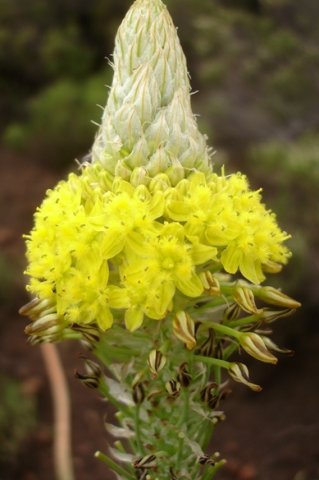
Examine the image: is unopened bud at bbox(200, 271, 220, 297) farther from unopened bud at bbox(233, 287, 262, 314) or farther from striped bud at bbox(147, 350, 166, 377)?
striped bud at bbox(147, 350, 166, 377)

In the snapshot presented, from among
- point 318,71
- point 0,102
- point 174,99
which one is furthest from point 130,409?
point 0,102

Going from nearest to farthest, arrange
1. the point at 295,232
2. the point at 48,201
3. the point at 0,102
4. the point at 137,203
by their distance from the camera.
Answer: the point at 137,203 → the point at 48,201 → the point at 295,232 → the point at 0,102

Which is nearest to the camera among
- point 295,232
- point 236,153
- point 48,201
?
point 48,201

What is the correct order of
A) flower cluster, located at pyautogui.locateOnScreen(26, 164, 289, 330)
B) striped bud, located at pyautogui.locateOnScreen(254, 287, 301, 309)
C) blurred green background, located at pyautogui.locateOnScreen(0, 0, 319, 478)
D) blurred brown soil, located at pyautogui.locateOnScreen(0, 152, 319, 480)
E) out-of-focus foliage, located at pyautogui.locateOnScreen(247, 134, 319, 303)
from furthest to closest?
1. blurred green background, located at pyautogui.locateOnScreen(0, 0, 319, 478)
2. out-of-focus foliage, located at pyautogui.locateOnScreen(247, 134, 319, 303)
3. blurred brown soil, located at pyautogui.locateOnScreen(0, 152, 319, 480)
4. striped bud, located at pyautogui.locateOnScreen(254, 287, 301, 309)
5. flower cluster, located at pyautogui.locateOnScreen(26, 164, 289, 330)

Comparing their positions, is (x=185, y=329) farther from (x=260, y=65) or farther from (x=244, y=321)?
(x=260, y=65)

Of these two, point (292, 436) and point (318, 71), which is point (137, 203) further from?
point (318, 71)

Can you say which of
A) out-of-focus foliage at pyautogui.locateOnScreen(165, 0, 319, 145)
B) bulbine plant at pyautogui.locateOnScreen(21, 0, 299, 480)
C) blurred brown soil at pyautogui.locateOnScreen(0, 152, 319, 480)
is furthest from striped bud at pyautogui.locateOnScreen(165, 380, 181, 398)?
out-of-focus foliage at pyautogui.locateOnScreen(165, 0, 319, 145)
